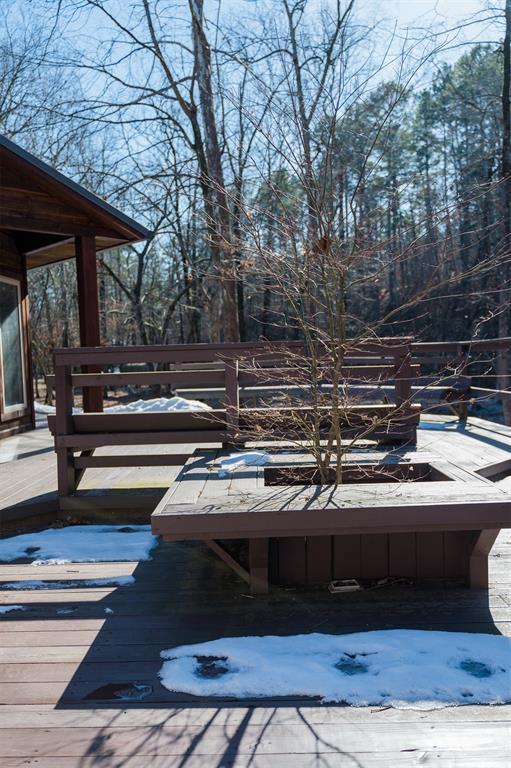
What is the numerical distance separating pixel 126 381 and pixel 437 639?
297 cm

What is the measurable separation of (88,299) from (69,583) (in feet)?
14.3

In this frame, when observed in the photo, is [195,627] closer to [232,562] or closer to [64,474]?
[232,562]

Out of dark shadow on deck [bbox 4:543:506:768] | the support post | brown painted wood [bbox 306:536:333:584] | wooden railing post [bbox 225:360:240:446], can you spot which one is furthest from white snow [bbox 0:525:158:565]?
the support post

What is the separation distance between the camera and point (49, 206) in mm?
6902

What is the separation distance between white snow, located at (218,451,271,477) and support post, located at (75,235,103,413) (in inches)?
134

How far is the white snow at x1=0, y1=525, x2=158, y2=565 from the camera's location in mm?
3969

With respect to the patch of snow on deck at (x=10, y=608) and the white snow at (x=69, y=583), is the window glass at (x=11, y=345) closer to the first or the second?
the white snow at (x=69, y=583)

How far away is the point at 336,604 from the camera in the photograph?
3.10 metres

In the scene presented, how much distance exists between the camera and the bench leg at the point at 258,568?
3.19 meters

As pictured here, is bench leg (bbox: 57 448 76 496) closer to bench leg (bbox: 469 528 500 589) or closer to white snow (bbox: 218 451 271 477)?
white snow (bbox: 218 451 271 477)

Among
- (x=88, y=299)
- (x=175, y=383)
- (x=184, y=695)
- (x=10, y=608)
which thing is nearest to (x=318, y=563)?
(x=184, y=695)

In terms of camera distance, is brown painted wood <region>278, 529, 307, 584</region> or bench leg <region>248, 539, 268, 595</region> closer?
bench leg <region>248, 539, 268, 595</region>

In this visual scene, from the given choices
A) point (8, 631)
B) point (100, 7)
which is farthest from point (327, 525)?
point (100, 7)

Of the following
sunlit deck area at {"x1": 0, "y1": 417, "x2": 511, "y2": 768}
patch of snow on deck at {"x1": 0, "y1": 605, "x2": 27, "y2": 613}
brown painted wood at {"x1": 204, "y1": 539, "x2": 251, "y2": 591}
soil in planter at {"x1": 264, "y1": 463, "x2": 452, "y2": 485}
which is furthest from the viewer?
soil in planter at {"x1": 264, "y1": 463, "x2": 452, "y2": 485}
